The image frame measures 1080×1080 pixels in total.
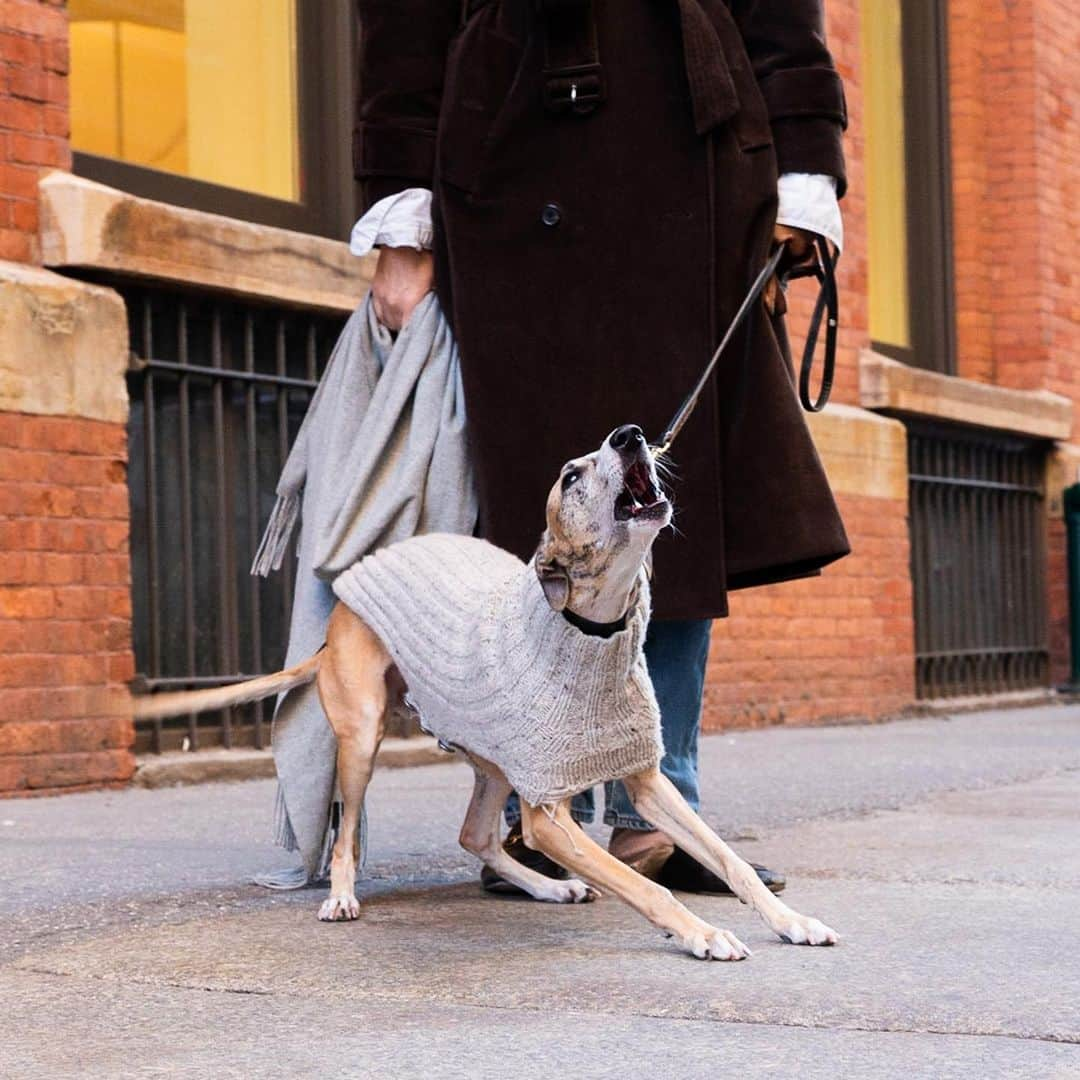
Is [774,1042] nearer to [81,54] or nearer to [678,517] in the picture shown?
[678,517]

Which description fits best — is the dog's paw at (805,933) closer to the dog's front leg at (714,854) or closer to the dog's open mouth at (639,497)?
the dog's front leg at (714,854)

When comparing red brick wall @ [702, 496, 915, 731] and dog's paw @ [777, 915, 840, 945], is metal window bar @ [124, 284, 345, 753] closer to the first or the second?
red brick wall @ [702, 496, 915, 731]

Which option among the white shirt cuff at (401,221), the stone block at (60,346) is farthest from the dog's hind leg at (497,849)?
the stone block at (60,346)

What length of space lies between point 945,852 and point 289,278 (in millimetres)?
3382

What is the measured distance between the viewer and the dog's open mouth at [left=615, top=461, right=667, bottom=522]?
3.05 m

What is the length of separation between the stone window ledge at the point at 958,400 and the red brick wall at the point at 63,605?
5055mm

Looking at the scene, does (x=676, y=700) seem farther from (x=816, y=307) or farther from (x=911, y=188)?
(x=911, y=188)

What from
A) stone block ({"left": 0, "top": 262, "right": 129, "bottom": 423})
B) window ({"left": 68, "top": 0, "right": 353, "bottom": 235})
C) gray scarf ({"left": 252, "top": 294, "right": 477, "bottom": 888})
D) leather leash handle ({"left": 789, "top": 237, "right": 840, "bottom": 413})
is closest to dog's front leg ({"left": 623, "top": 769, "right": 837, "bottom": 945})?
gray scarf ({"left": 252, "top": 294, "right": 477, "bottom": 888})

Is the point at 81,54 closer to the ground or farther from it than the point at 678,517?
farther from it

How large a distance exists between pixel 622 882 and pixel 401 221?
4.75ft

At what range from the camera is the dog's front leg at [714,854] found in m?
3.31

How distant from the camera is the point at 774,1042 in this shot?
2.59 metres

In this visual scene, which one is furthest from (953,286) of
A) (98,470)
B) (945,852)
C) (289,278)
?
(945,852)

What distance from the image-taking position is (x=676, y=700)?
400 centimetres
